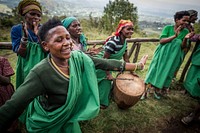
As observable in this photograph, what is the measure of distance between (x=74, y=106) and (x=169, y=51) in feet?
9.10

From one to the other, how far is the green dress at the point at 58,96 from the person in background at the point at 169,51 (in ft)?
7.23

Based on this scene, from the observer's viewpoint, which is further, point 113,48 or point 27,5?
point 113,48

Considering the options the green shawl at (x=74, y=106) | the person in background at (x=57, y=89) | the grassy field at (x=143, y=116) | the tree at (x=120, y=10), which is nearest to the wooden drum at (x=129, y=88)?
the grassy field at (x=143, y=116)

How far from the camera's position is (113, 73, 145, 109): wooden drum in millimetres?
2711

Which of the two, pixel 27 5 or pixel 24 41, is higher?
pixel 27 5

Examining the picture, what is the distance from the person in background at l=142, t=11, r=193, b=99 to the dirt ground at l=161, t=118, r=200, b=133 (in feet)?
2.62

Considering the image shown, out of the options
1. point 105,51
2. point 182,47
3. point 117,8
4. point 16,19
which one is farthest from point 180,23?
point 117,8

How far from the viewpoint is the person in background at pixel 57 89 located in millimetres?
1337

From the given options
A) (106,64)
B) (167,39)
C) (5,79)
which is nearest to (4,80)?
(5,79)

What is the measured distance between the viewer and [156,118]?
11.2 ft

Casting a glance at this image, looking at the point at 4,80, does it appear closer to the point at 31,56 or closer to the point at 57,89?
the point at 31,56

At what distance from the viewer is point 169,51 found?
12.1 ft

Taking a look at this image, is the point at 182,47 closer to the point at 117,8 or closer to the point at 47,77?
the point at 47,77

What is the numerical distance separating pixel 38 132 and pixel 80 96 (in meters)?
0.56
